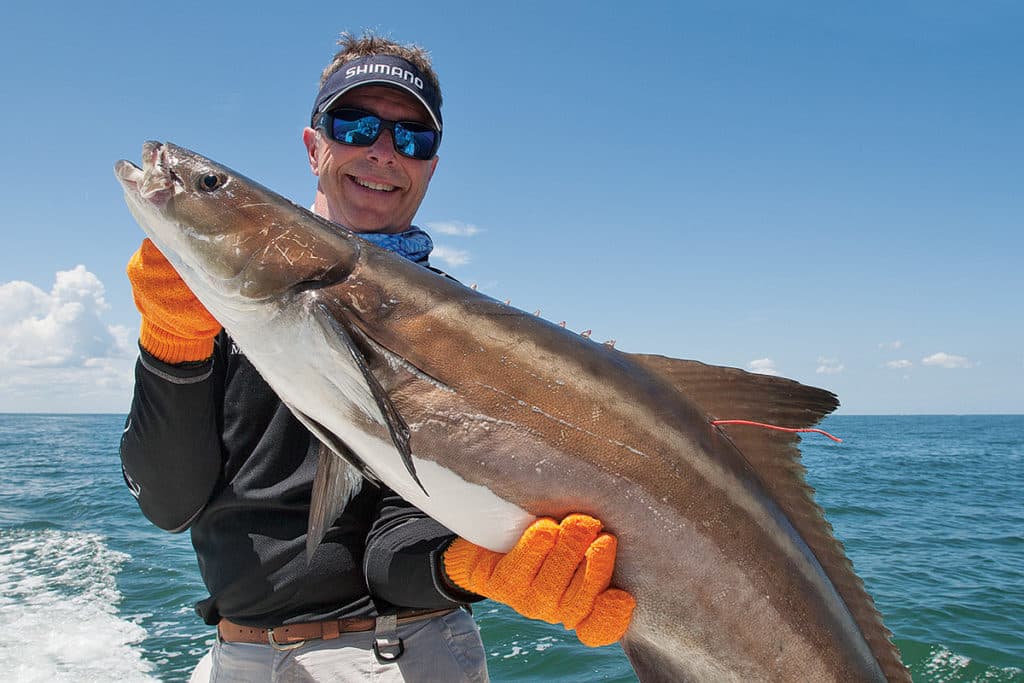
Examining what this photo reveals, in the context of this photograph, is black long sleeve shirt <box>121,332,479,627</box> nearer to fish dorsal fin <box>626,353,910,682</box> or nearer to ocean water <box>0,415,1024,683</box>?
fish dorsal fin <box>626,353,910,682</box>

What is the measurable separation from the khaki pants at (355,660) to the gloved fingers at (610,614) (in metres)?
0.82

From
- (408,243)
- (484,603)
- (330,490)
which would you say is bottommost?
(484,603)

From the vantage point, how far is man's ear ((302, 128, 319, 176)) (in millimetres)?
3521

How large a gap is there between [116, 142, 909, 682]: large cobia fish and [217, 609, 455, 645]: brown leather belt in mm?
571

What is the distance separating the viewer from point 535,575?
2299 millimetres

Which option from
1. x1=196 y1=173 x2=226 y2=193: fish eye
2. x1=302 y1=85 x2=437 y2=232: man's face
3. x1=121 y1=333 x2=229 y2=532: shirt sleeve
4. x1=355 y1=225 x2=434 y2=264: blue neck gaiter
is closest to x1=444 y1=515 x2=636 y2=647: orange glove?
x1=121 y1=333 x2=229 y2=532: shirt sleeve

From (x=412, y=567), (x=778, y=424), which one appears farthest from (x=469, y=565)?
(x=778, y=424)

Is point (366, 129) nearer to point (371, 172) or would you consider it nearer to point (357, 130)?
point (357, 130)

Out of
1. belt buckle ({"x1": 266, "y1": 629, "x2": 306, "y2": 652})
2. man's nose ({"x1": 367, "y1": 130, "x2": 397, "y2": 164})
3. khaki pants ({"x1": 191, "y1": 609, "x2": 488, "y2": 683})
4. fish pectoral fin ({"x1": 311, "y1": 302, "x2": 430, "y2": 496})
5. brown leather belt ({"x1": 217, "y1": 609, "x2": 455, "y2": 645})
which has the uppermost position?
man's nose ({"x1": 367, "y1": 130, "x2": 397, "y2": 164})

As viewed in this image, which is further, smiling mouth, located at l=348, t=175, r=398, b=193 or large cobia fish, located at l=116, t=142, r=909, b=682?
smiling mouth, located at l=348, t=175, r=398, b=193

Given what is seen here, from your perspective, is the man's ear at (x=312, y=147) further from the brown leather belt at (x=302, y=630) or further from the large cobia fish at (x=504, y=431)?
the brown leather belt at (x=302, y=630)

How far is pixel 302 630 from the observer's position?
8.70ft

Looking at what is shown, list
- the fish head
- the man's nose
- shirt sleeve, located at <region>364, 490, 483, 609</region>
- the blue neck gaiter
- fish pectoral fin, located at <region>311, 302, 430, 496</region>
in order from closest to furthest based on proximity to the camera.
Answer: fish pectoral fin, located at <region>311, 302, 430, 496</region>
the fish head
shirt sleeve, located at <region>364, 490, 483, 609</region>
the blue neck gaiter
the man's nose

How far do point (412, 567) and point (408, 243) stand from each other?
1.49 metres
